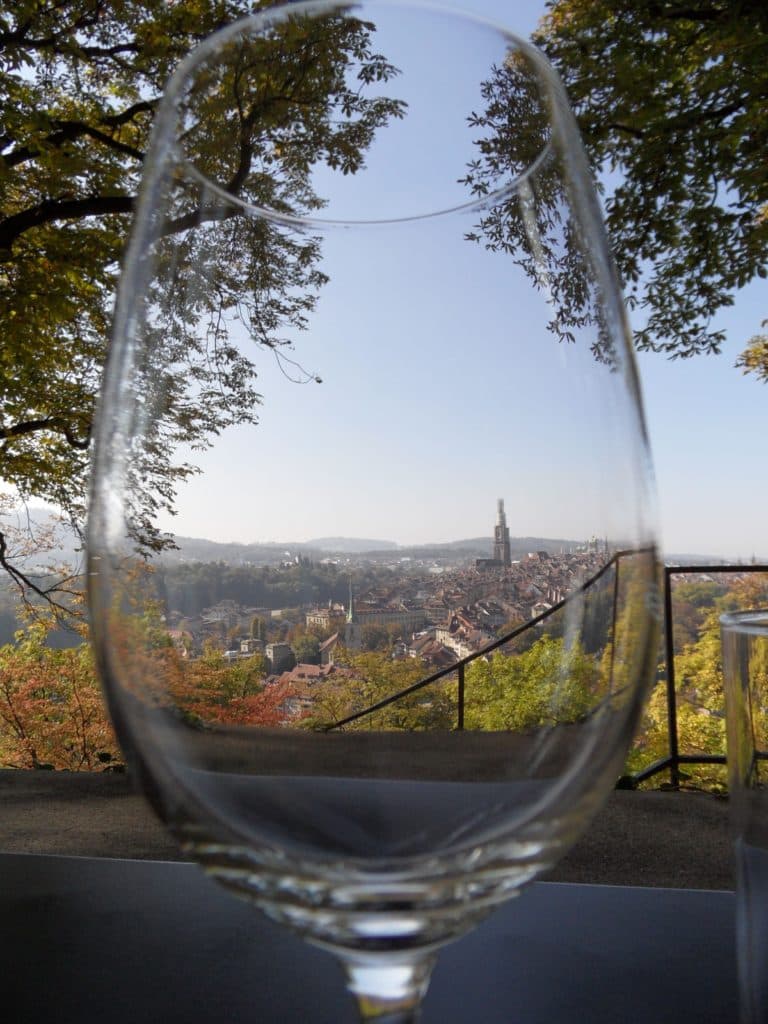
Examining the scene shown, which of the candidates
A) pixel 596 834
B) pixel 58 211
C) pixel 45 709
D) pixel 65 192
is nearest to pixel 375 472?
pixel 596 834

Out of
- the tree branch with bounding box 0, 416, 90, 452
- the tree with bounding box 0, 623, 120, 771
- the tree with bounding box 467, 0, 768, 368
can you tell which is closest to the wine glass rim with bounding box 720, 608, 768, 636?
the tree with bounding box 467, 0, 768, 368

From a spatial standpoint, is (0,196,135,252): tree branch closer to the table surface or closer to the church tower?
the table surface

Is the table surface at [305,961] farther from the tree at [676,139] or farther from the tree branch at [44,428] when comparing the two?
the tree branch at [44,428]

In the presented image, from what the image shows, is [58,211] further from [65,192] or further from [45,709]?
[45,709]

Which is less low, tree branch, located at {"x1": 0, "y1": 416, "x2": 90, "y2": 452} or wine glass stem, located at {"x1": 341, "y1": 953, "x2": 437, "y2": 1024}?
tree branch, located at {"x1": 0, "y1": 416, "x2": 90, "y2": 452}

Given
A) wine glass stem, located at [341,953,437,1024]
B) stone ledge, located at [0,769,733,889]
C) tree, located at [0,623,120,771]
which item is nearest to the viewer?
wine glass stem, located at [341,953,437,1024]

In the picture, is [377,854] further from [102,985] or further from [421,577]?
[102,985]

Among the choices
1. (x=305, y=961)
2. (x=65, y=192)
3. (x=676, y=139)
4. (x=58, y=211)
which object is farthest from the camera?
(x=676, y=139)
